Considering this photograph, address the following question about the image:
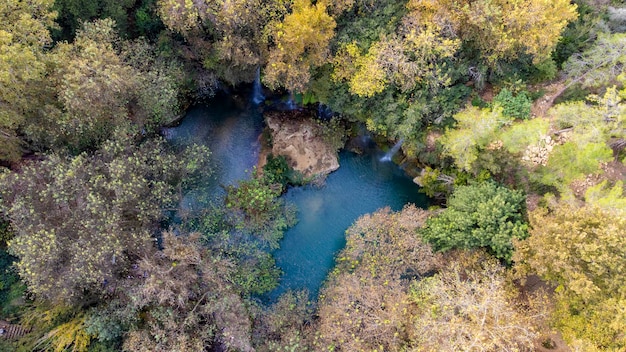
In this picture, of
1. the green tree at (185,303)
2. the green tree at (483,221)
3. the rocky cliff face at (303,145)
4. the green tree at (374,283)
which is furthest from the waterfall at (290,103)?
the green tree at (483,221)

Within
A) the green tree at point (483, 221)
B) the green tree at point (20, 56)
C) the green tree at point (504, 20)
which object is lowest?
the green tree at point (483, 221)

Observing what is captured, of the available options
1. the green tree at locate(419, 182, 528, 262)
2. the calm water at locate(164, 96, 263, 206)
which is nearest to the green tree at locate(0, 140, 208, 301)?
the calm water at locate(164, 96, 263, 206)

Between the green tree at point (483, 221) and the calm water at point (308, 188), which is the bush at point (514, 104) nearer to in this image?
the green tree at point (483, 221)

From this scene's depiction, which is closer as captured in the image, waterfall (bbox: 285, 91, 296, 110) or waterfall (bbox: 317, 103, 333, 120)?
waterfall (bbox: 317, 103, 333, 120)

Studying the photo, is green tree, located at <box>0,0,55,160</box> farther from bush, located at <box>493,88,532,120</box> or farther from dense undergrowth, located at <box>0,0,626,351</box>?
bush, located at <box>493,88,532,120</box>

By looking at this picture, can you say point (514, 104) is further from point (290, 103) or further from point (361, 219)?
point (290, 103)
